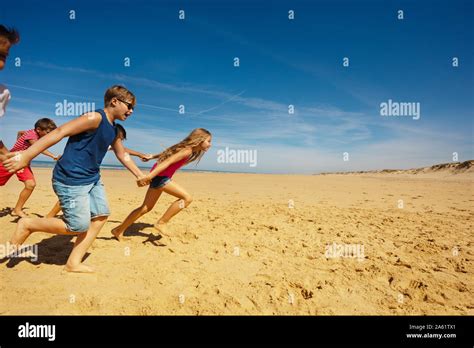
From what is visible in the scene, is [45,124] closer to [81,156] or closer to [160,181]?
[160,181]

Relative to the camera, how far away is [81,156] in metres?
2.92

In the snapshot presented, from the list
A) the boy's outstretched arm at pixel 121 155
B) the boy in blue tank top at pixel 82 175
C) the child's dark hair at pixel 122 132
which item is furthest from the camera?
the child's dark hair at pixel 122 132

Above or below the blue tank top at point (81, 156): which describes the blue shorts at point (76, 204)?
below

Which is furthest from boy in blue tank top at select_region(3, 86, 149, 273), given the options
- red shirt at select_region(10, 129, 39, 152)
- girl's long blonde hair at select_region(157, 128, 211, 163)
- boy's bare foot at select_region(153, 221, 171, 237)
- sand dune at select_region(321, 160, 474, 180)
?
sand dune at select_region(321, 160, 474, 180)

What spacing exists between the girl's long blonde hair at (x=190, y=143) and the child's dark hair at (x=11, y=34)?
7.47 feet

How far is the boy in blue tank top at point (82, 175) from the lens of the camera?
2.90m

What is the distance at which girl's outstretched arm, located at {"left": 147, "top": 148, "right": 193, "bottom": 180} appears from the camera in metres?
4.11

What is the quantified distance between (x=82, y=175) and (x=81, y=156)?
0.20m

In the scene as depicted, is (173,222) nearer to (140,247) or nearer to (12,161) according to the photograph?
(140,247)
